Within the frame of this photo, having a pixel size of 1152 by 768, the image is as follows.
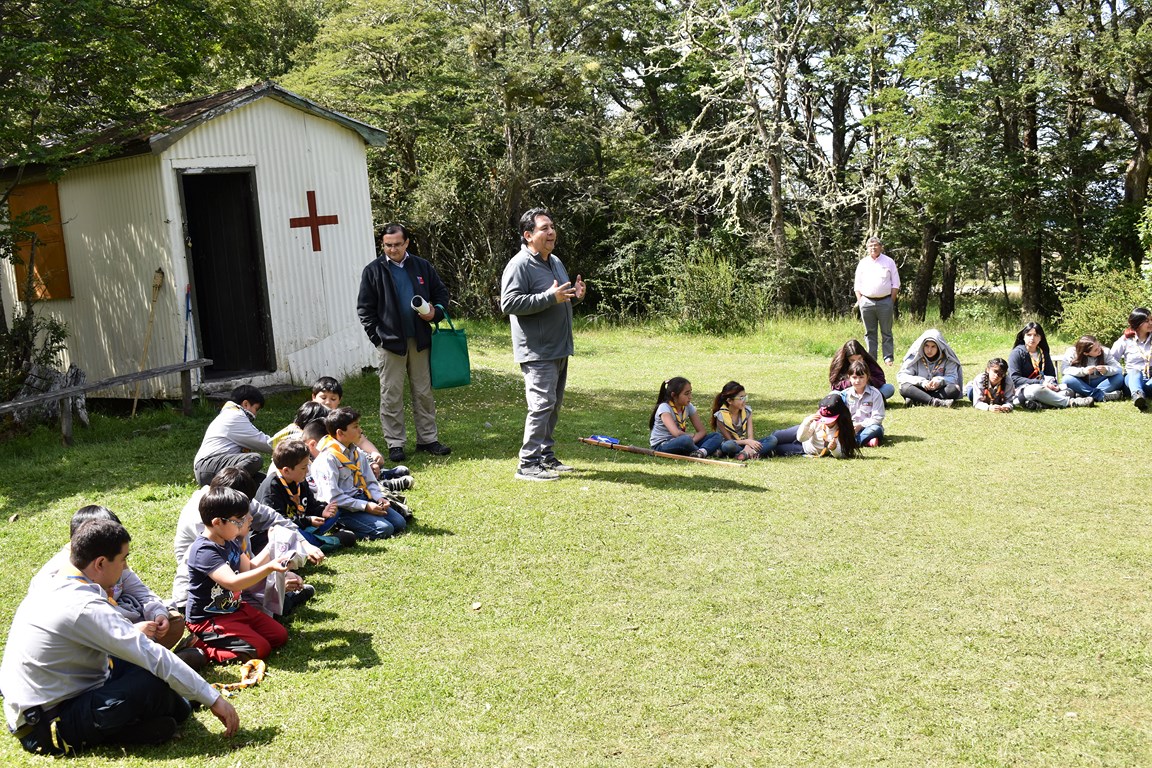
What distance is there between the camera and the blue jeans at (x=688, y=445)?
9.47 meters

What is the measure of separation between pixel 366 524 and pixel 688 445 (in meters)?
3.46

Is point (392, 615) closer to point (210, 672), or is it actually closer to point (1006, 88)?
point (210, 672)

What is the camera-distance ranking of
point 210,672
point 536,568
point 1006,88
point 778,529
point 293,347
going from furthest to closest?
1. point 1006,88
2. point 293,347
3. point 778,529
4. point 536,568
5. point 210,672

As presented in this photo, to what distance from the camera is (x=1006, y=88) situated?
2117 centimetres

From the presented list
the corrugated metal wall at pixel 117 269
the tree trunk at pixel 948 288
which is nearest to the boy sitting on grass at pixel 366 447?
the corrugated metal wall at pixel 117 269

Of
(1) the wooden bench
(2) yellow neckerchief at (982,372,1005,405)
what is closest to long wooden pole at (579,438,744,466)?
(2) yellow neckerchief at (982,372,1005,405)

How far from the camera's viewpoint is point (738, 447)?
9461 millimetres

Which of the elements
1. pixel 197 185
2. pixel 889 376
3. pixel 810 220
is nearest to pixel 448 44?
pixel 810 220

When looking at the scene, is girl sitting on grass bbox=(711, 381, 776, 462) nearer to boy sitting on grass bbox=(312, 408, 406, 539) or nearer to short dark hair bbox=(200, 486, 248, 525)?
boy sitting on grass bbox=(312, 408, 406, 539)

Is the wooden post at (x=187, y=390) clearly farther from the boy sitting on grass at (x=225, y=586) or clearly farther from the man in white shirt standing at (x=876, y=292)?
the man in white shirt standing at (x=876, y=292)

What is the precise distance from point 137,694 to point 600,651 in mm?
2033

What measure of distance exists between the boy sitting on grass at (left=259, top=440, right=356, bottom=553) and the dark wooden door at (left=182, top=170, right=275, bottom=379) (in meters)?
7.04

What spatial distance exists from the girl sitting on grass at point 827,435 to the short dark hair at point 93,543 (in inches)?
253

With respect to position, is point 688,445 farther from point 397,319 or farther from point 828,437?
point 397,319
